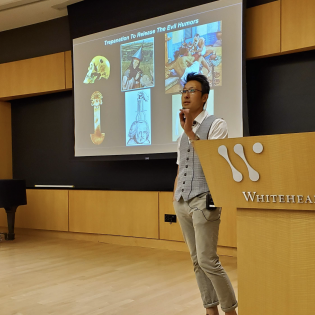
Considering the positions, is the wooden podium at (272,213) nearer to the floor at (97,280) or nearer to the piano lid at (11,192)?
the floor at (97,280)

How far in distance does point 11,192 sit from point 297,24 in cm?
381

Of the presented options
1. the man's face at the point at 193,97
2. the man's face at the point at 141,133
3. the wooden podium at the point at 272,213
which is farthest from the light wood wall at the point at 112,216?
the wooden podium at the point at 272,213

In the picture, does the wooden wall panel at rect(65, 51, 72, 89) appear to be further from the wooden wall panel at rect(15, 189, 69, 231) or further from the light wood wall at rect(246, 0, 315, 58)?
the light wood wall at rect(246, 0, 315, 58)

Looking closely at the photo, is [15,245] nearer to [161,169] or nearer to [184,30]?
[161,169]

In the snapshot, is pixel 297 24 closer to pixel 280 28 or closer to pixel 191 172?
pixel 280 28

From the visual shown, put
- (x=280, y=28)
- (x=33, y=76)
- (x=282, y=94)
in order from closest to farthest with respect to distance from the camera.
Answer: (x=280, y=28), (x=282, y=94), (x=33, y=76)

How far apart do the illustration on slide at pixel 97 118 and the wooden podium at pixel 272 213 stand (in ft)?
12.7

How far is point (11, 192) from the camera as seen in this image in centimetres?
511

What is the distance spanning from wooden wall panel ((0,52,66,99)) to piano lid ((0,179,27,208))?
4.72 feet

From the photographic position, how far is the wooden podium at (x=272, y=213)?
1.24 m

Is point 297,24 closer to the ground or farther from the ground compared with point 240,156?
farther from the ground

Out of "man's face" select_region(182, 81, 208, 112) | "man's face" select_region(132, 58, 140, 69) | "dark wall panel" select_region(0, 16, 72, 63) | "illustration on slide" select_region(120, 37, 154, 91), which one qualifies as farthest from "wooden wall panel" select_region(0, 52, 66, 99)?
"man's face" select_region(182, 81, 208, 112)

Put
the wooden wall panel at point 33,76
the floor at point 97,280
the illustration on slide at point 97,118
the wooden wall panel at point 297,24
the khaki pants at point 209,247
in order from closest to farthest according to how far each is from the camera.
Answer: the khaki pants at point 209,247 < the floor at point 97,280 < the wooden wall panel at point 297,24 < the illustration on slide at point 97,118 < the wooden wall panel at point 33,76

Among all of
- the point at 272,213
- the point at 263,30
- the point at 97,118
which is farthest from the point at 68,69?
the point at 272,213
